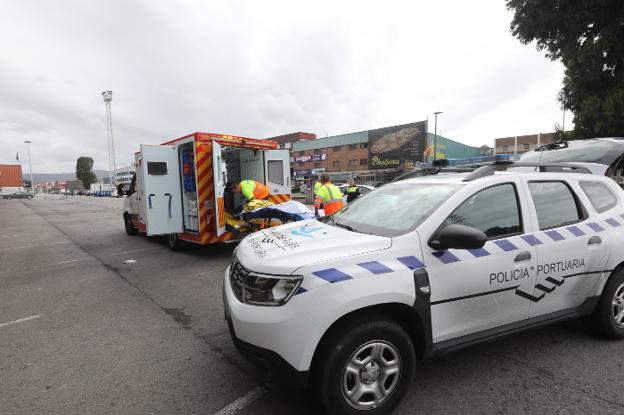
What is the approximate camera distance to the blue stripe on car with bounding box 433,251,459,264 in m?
2.38

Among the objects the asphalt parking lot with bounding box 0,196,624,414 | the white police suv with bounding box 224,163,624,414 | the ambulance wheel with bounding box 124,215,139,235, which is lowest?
the asphalt parking lot with bounding box 0,196,624,414

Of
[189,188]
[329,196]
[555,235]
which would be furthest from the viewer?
[329,196]

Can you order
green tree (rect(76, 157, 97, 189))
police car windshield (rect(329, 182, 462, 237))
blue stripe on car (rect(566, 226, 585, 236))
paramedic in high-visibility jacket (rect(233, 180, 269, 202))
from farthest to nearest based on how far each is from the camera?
1. green tree (rect(76, 157, 97, 189))
2. paramedic in high-visibility jacket (rect(233, 180, 269, 202))
3. blue stripe on car (rect(566, 226, 585, 236))
4. police car windshield (rect(329, 182, 462, 237))

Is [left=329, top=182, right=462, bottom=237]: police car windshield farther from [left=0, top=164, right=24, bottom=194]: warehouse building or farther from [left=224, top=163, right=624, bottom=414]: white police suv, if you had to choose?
[left=0, top=164, right=24, bottom=194]: warehouse building

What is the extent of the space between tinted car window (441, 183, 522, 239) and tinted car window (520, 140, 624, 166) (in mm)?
3936

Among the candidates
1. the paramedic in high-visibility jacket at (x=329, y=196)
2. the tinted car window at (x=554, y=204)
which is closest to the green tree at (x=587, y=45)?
the paramedic in high-visibility jacket at (x=329, y=196)

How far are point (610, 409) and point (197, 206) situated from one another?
654cm

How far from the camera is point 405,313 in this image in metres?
2.34

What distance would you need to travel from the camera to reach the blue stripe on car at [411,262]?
2.28 metres

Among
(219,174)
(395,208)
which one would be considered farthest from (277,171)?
(395,208)

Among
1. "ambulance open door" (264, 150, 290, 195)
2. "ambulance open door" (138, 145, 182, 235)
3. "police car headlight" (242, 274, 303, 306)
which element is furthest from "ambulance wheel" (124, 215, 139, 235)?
"police car headlight" (242, 274, 303, 306)

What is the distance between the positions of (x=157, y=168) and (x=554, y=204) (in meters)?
6.90

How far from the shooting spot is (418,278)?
228 cm

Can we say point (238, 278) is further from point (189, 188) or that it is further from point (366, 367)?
point (189, 188)
